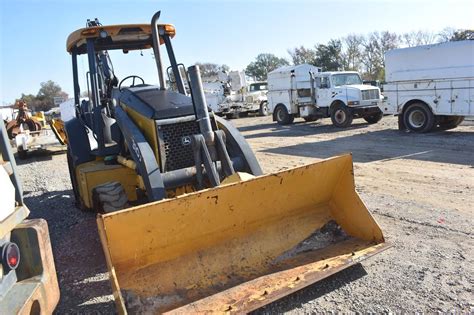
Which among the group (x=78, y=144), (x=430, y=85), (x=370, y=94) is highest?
(x=78, y=144)

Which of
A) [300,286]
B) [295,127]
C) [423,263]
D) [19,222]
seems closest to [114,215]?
[19,222]

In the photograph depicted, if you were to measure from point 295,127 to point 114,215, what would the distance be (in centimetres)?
1597

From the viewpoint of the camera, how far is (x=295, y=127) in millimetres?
18484

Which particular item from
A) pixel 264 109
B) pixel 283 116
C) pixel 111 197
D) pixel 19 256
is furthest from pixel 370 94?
pixel 19 256

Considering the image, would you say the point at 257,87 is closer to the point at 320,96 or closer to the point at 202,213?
the point at 320,96

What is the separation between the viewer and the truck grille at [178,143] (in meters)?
4.52

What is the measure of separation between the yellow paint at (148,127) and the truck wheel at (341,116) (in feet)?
42.6

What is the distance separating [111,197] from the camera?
15.2 feet

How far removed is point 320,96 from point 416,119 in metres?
4.98

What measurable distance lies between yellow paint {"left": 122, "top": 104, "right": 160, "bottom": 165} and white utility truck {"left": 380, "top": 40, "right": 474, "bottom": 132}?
10.9 m

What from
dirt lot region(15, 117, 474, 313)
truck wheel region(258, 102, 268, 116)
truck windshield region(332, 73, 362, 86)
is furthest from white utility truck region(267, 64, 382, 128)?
truck wheel region(258, 102, 268, 116)

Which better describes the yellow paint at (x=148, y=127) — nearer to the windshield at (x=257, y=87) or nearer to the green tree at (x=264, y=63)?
the windshield at (x=257, y=87)

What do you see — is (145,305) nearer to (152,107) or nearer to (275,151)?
(152,107)

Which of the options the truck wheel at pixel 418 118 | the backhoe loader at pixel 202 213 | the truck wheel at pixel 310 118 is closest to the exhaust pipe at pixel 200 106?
the backhoe loader at pixel 202 213
